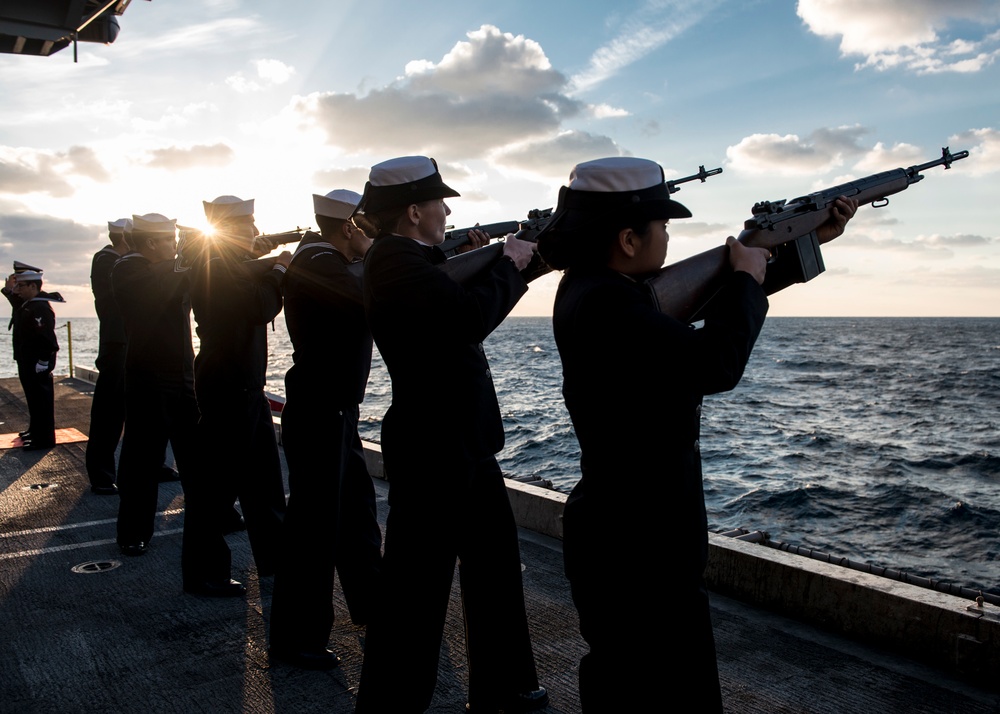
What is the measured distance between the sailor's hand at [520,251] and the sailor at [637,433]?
76 centimetres

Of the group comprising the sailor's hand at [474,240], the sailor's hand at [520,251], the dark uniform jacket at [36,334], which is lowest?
the dark uniform jacket at [36,334]

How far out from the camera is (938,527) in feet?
55.0

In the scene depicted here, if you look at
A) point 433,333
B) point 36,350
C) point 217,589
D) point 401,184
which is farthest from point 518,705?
point 36,350

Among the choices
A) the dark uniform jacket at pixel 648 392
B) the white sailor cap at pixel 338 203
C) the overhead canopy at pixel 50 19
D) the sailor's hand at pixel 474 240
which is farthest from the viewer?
the overhead canopy at pixel 50 19

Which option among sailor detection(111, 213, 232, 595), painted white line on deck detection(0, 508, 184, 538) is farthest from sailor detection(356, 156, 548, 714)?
painted white line on deck detection(0, 508, 184, 538)

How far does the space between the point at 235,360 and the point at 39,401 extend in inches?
261

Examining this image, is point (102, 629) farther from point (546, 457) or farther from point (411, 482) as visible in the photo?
point (546, 457)

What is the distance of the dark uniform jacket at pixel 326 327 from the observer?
13.1ft

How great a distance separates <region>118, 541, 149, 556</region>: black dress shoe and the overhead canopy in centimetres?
544

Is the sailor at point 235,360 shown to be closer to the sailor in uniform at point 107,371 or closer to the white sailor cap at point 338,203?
the white sailor cap at point 338,203

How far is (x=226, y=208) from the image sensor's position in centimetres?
516

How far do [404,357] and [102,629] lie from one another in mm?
2616

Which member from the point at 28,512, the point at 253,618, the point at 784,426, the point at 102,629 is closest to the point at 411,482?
the point at 253,618

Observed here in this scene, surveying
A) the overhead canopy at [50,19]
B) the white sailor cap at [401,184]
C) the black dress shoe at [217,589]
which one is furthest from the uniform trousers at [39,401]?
the white sailor cap at [401,184]
